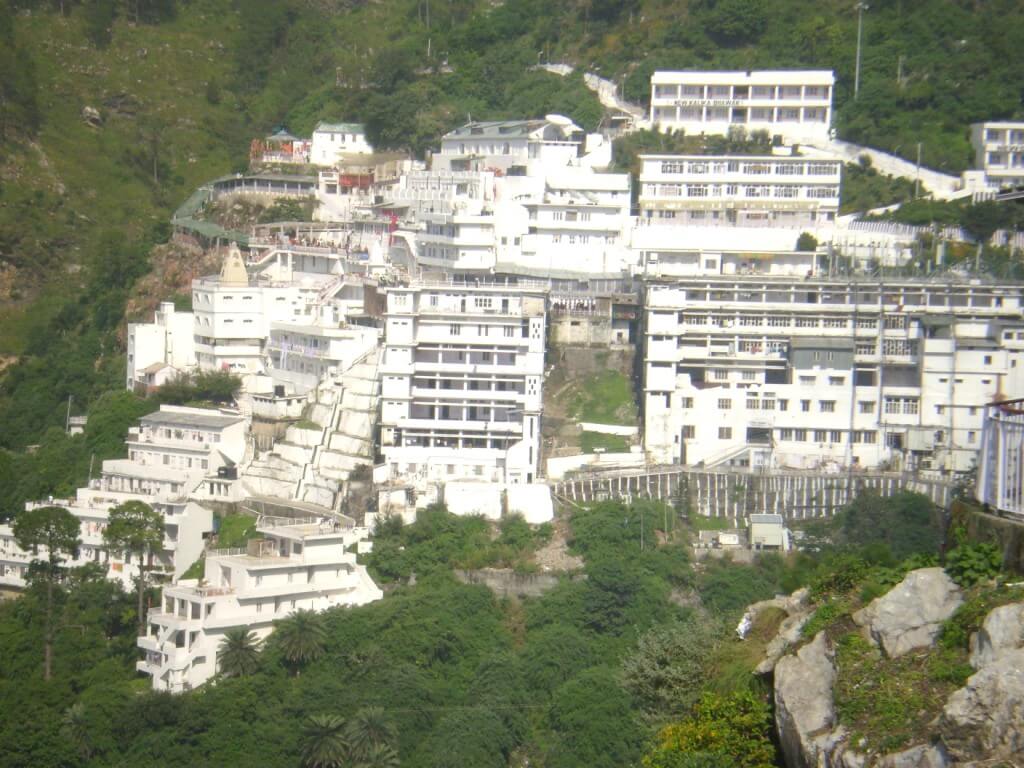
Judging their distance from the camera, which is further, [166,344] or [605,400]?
[166,344]

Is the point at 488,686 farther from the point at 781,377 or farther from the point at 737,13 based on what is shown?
the point at 737,13

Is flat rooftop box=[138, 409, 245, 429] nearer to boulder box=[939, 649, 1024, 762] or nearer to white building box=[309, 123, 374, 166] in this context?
white building box=[309, 123, 374, 166]

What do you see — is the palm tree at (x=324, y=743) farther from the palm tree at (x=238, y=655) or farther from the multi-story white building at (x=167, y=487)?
the multi-story white building at (x=167, y=487)

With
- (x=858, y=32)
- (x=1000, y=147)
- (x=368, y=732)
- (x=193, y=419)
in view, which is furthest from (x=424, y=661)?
(x=858, y=32)

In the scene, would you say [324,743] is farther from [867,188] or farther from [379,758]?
[867,188]

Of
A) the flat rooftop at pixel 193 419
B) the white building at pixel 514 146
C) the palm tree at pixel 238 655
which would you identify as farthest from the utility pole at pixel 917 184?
the palm tree at pixel 238 655
